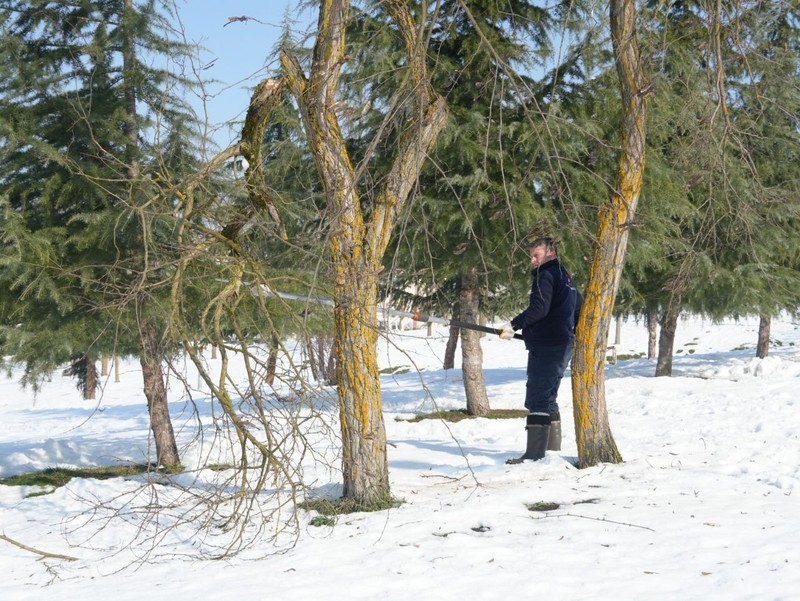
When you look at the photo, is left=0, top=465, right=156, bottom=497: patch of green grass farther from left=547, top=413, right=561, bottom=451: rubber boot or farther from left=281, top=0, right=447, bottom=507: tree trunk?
left=547, top=413, right=561, bottom=451: rubber boot

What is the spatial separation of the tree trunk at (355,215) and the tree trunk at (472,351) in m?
5.81

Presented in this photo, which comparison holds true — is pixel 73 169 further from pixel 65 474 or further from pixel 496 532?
pixel 496 532

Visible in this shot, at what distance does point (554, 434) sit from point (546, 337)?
102 centimetres

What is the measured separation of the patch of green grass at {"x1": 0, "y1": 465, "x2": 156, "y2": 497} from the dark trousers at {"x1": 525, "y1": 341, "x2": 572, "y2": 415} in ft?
17.5

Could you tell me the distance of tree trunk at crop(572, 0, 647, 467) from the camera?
661 cm

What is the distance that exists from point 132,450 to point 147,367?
298cm

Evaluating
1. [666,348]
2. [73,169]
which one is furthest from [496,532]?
[666,348]

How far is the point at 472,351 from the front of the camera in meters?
12.3

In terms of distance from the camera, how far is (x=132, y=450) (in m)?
12.6

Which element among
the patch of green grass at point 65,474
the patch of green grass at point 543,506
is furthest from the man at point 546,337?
the patch of green grass at point 65,474

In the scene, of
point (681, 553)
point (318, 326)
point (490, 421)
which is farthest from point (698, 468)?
point (318, 326)

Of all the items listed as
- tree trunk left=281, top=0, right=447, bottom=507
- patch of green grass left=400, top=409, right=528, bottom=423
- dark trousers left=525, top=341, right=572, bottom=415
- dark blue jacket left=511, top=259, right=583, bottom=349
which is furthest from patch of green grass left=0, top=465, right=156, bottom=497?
dark blue jacket left=511, top=259, right=583, bottom=349

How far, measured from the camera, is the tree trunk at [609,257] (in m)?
6.61

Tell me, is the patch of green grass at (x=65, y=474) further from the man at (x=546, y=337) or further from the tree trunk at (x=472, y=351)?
the man at (x=546, y=337)
